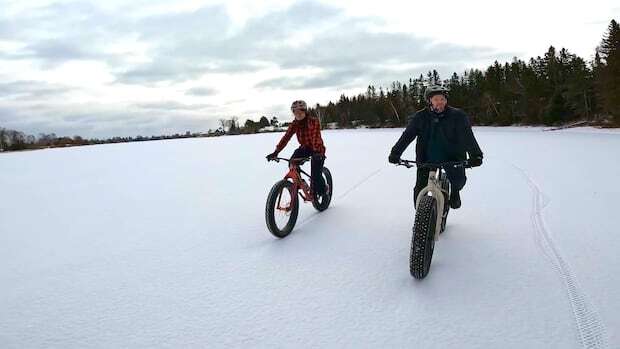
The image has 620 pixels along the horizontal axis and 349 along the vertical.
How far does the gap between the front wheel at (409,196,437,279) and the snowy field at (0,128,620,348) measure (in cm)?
17

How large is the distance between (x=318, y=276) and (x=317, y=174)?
9.93 ft

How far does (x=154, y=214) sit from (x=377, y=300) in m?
5.85

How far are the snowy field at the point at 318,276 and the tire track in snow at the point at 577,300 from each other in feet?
0.05

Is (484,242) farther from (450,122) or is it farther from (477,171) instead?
(477,171)

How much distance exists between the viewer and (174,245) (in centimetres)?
619

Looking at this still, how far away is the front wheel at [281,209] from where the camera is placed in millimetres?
6066

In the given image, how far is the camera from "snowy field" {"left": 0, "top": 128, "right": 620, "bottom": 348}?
343 centimetres

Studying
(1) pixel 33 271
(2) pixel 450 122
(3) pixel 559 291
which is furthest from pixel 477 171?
(1) pixel 33 271

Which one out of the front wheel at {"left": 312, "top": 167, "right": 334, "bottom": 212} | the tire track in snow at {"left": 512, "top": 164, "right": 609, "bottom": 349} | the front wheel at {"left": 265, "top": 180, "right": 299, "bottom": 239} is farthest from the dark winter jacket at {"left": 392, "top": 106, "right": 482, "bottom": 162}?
the front wheel at {"left": 312, "top": 167, "right": 334, "bottom": 212}

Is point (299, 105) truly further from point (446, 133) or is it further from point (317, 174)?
point (446, 133)

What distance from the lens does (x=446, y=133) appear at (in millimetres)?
4992

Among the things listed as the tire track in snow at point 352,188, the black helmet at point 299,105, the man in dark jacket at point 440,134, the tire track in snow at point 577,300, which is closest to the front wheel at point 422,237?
the man in dark jacket at point 440,134

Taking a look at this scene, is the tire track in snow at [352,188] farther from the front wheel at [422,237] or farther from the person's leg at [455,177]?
the front wheel at [422,237]

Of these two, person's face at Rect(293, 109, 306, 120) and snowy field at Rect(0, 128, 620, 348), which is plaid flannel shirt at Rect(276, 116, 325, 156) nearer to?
person's face at Rect(293, 109, 306, 120)
